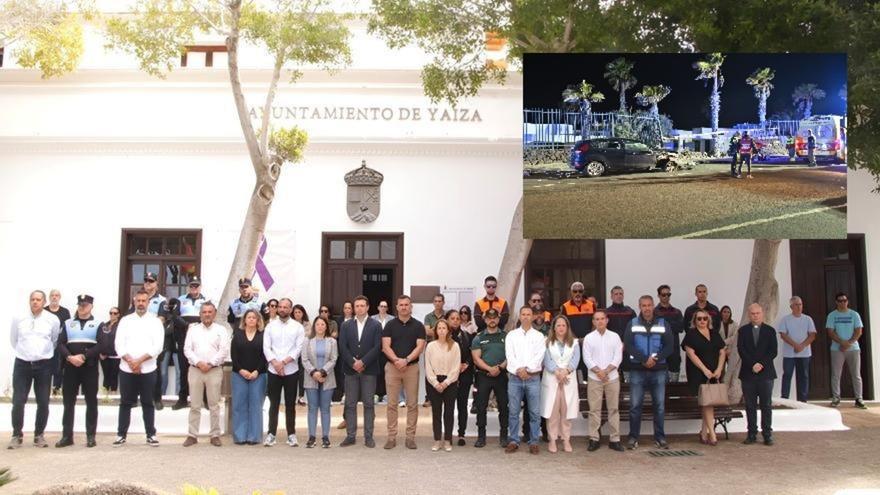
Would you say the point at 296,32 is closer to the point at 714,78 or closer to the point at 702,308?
the point at 714,78

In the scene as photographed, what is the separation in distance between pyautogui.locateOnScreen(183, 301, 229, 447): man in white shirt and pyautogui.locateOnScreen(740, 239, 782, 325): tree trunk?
7438mm

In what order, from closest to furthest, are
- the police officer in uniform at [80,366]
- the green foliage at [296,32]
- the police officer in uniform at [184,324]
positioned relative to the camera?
the police officer in uniform at [80,366], the green foliage at [296,32], the police officer in uniform at [184,324]

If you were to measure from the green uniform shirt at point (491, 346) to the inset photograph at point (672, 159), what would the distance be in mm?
1630

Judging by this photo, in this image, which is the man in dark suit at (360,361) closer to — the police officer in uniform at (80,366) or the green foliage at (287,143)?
the police officer in uniform at (80,366)

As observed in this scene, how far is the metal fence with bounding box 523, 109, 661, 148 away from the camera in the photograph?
1054 centimetres

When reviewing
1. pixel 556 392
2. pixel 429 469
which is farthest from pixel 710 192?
pixel 429 469

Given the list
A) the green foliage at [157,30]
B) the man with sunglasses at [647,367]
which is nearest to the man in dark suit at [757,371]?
the man with sunglasses at [647,367]

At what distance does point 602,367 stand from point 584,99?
11.3ft

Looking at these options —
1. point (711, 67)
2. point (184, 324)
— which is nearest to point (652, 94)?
point (711, 67)

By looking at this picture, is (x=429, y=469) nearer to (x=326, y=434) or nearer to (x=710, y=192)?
(x=326, y=434)

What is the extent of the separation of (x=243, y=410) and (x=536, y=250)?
6398mm

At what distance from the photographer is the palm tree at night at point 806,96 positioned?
10.1 meters

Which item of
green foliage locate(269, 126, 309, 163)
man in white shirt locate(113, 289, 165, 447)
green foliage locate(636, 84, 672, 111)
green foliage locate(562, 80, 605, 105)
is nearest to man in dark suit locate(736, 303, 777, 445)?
green foliage locate(636, 84, 672, 111)

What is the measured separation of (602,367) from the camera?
9703 mm
